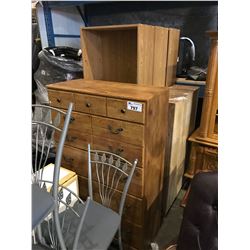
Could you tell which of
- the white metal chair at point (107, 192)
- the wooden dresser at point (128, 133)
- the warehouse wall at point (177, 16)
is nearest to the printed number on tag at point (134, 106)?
the wooden dresser at point (128, 133)

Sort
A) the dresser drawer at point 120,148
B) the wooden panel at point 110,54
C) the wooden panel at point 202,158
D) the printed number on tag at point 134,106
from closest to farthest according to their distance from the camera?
the printed number on tag at point 134,106, the dresser drawer at point 120,148, the wooden panel at point 110,54, the wooden panel at point 202,158

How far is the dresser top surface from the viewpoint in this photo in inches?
45.2

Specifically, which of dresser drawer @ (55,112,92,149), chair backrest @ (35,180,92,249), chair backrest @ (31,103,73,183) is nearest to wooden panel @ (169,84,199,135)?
dresser drawer @ (55,112,92,149)

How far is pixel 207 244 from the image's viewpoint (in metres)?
0.85

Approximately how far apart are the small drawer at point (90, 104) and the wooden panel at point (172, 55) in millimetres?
758

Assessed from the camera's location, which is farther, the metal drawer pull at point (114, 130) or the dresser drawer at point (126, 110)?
the metal drawer pull at point (114, 130)

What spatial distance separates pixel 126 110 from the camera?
3.75ft

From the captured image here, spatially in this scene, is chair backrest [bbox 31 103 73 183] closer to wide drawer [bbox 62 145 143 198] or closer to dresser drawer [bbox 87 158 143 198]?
wide drawer [bbox 62 145 143 198]

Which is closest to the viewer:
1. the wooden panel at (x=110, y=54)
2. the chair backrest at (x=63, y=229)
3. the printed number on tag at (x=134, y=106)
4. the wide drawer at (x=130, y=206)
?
the chair backrest at (x=63, y=229)

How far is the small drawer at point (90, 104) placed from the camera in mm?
1221

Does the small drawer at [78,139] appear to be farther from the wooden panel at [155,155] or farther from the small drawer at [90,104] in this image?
the wooden panel at [155,155]

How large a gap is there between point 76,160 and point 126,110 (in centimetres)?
58
